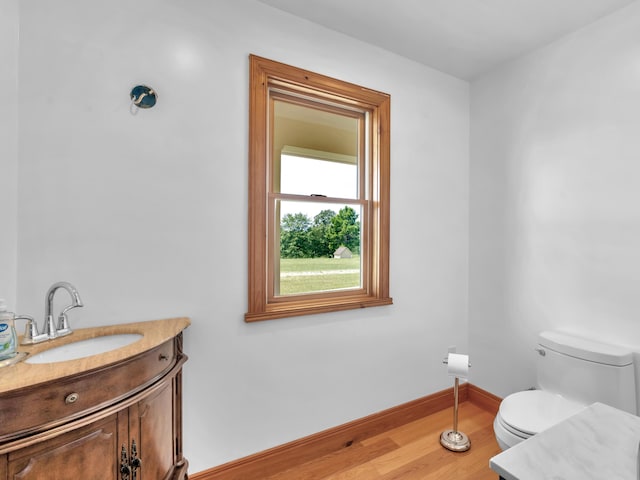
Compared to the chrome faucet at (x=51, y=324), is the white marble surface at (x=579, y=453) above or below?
below

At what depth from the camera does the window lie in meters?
1.77

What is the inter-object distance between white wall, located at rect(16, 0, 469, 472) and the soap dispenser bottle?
293 millimetres

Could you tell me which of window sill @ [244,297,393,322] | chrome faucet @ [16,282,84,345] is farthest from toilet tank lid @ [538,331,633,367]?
chrome faucet @ [16,282,84,345]

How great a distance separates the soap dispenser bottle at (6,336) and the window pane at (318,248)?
118 centimetres

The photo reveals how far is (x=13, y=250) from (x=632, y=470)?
6.61ft

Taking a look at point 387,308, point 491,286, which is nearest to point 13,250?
point 387,308

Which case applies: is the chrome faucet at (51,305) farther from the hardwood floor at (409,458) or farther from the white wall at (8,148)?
the hardwood floor at (409,458)

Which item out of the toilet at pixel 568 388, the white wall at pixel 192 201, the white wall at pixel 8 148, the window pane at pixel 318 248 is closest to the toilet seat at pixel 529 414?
the toilet at pixel 568 388

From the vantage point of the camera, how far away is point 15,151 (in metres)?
1.28

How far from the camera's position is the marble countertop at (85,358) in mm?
915

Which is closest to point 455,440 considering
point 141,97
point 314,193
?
point 314,193

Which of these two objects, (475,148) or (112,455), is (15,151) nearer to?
(112,455)

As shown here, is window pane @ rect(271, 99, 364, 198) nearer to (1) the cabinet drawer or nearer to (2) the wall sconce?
(2) the wall sconce

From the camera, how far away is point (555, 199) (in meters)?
2.10
